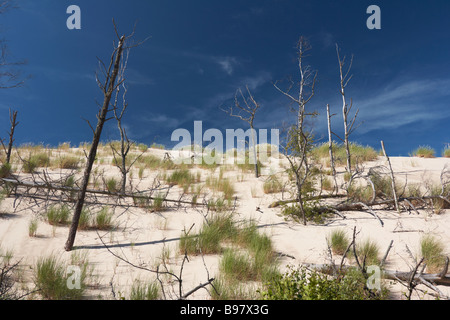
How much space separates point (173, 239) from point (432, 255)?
4657mm

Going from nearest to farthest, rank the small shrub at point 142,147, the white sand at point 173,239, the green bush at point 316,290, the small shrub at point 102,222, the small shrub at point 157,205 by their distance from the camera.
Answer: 1. the green bush at point 316,290
2. the white sand at point 173,239
3. the small shrub at point 102,222
4. the small shrub at point 157,205
5. the small shrub at point 142,147

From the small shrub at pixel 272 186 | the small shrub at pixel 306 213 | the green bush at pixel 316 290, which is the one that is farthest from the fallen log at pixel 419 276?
the small shrub at pixel 272 186

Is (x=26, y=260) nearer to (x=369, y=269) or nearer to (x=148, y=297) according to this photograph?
(x=148, y=297)

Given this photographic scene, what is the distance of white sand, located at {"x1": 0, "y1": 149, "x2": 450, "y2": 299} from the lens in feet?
11.5

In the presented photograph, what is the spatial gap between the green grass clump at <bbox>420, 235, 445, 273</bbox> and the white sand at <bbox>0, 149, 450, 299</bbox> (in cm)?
19

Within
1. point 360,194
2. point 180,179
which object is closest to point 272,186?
point 360,194

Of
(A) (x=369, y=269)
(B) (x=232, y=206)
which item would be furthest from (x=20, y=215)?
(A) (x=369, y=269)

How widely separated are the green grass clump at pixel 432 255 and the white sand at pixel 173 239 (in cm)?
19

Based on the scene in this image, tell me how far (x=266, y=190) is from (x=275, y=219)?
230 cm

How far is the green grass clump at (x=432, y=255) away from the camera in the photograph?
3.86m

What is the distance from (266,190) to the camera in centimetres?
869

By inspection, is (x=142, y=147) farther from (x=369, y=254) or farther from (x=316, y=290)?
(x=316, y=290)

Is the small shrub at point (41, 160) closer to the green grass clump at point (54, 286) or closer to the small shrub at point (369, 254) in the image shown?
the green grass clump at point (54, 286)
